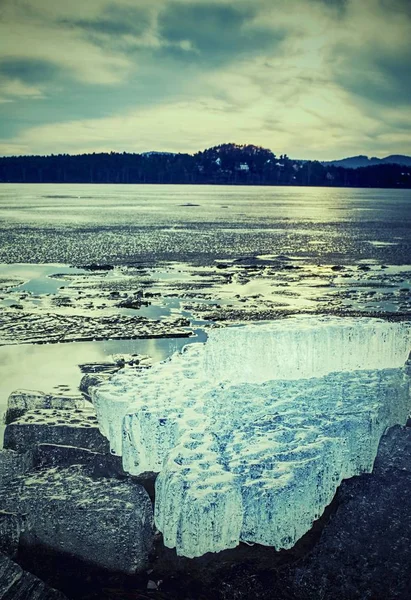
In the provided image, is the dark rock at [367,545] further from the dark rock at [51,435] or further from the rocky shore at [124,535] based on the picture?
the dark rock at [51,435]

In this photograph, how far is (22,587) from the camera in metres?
3.45

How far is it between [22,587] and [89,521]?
63 cm

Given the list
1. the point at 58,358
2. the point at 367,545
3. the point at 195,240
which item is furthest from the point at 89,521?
the point at 195,240

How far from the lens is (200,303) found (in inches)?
441

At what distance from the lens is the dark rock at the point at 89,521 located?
391 centimetres

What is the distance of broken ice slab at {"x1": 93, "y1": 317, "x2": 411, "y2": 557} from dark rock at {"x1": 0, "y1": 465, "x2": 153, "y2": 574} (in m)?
0.19

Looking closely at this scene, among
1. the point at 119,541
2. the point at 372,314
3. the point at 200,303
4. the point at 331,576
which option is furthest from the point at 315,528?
the point at 200,303

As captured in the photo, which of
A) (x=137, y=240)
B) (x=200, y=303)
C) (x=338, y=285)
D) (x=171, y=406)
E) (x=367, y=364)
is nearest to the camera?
(x=171, y=406)

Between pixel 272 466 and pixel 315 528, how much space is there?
0.56 m

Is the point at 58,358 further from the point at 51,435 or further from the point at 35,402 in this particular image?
the point at 51,435

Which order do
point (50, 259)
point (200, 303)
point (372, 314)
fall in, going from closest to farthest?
point (372, 314) → point (200, 303) → point (50, 259)

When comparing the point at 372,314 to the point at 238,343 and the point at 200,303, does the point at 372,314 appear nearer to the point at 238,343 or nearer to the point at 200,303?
the point at 200,303

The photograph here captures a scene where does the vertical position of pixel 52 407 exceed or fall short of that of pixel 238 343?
it falls short

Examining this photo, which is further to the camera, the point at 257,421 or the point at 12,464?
the point at 257,421
